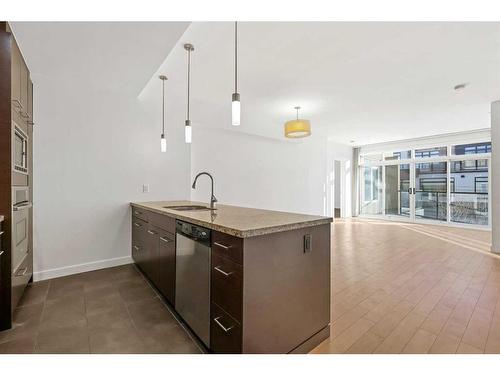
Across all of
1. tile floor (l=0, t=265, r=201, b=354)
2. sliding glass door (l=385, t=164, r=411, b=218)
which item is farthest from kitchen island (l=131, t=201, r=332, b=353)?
sliding glass door (l=385, t=164, r=411, b=218)

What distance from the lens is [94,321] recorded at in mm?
1982

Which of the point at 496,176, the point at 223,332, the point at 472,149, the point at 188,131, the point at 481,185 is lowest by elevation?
the point at 223,332

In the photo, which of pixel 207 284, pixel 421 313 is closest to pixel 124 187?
pixel 207 284

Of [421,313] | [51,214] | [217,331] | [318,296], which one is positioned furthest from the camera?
[51,214]

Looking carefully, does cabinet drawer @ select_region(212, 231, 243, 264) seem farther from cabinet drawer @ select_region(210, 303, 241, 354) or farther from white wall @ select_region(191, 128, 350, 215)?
white wall @ select_region(191, 128, 350, 215)

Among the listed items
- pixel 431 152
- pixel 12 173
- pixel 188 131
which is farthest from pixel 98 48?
pixel 431 152

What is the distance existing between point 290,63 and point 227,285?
8.56 ft

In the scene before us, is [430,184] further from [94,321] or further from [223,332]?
[94,321]

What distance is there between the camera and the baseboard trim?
286 centimetres

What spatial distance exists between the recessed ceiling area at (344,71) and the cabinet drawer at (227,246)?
6.24 ft

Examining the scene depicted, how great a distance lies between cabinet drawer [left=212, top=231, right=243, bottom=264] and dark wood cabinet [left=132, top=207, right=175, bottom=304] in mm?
746
